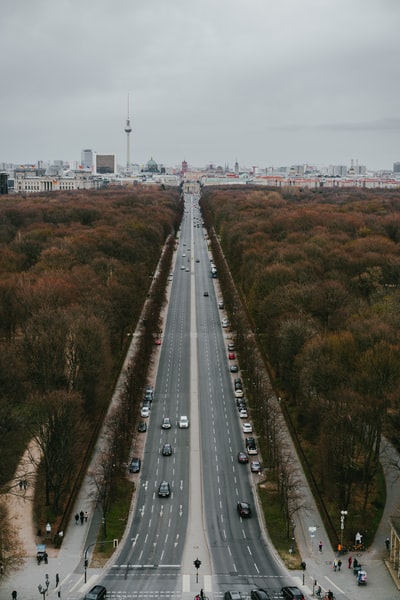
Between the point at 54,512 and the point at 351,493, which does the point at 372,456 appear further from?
the point at 54,512

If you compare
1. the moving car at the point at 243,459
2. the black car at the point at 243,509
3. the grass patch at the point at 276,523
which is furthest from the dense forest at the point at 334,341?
the black car at the point at 243,509

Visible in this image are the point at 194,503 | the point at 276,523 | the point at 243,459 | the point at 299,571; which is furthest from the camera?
the point at 243,459

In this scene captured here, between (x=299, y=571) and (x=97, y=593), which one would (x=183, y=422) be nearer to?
(x=299, y=571)

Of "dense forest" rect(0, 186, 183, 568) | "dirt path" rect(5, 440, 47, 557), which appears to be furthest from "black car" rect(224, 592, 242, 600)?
"dense forest" rect(0, 186, 183, 568)

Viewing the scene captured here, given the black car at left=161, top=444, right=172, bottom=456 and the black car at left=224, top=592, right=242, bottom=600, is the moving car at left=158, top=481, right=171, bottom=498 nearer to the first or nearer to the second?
the black car at left=161, top=444, right=172, bottom=456

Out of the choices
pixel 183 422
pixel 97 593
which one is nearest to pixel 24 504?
pixel 97 593

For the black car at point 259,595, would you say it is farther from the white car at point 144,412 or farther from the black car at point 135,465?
the white car at point 144,412
